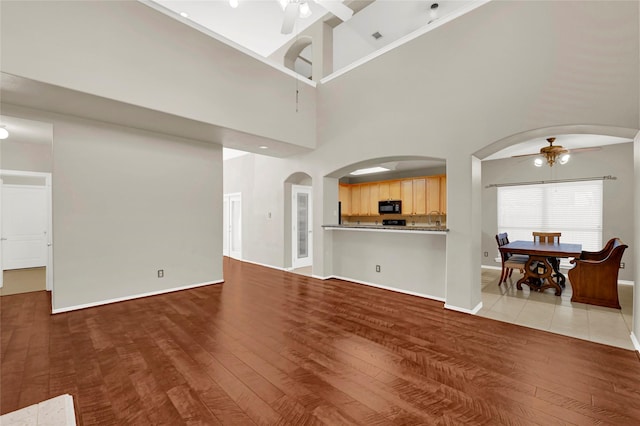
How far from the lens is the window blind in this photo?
5746mm

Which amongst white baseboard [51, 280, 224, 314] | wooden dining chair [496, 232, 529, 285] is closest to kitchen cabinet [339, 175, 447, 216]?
wooden dining chair [496, 232, 529, 285]

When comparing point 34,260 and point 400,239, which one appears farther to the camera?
point 34,260

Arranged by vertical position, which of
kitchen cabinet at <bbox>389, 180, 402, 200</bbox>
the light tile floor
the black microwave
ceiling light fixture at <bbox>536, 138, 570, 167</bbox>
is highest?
ceiling light fixture at <bbox>536, 138, 570, 167</bbox>

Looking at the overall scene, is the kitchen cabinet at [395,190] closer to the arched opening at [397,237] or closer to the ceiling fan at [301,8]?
the arched opening at [397,237]

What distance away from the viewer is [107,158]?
4066 millimetres

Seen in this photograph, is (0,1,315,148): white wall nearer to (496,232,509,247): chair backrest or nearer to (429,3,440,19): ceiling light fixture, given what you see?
(429,3,440,19): ceiling light fixture

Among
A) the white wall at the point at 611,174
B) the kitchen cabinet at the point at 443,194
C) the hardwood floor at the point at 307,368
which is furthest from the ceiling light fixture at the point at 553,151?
the hardwood floor at the point at 307,368

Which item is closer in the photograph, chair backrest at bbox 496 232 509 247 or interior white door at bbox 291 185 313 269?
chair backrest at bbox 496 232 509 247

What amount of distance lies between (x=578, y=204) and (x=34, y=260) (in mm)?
13484

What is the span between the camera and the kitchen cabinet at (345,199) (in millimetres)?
9688

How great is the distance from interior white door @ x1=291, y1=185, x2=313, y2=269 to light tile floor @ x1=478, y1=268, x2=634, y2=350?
4.19 meters

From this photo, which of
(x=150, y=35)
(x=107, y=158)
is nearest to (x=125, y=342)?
(x=107, y=158)

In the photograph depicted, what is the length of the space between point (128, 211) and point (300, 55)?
5935mm

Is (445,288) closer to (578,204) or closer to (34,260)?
(578,204)
